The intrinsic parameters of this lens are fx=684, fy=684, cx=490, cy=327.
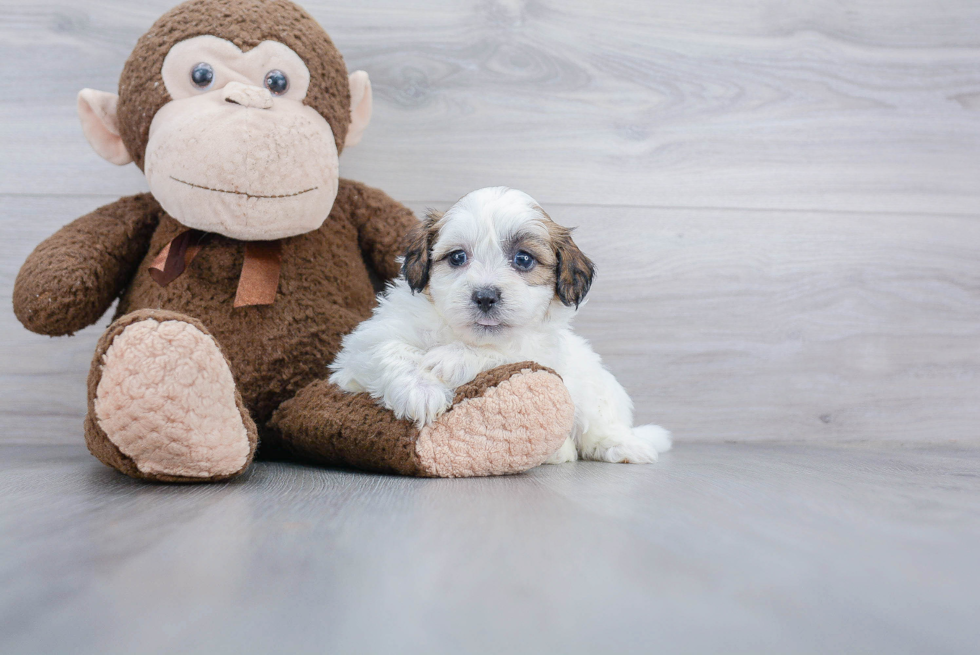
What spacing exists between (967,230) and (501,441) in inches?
59.4

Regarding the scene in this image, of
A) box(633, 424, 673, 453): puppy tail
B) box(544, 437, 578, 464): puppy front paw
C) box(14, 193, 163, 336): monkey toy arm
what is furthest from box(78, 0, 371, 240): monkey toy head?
box(633, 424, 673, 453): puppy tail

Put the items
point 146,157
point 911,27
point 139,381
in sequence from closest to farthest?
point 139,381, point 146,157, point 911,27

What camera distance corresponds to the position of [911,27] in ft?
5.80

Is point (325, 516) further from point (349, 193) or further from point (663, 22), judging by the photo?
point (663, 22)

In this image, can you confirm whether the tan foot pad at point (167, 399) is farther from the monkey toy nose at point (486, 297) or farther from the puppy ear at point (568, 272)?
the puppy ear at point (568, 272)

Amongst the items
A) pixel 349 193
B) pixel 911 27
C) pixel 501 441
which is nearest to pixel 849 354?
pixel 911 27

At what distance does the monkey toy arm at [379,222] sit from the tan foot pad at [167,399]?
1.81 ft

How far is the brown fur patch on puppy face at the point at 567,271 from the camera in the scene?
3.85 ft

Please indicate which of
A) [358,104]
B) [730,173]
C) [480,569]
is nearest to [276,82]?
[358,104]

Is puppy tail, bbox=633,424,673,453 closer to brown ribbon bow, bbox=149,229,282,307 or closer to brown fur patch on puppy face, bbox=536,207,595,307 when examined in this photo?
brown fur patch on puppy face, bbox=536,207,595,307

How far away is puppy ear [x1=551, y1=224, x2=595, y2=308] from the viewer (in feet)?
3.85

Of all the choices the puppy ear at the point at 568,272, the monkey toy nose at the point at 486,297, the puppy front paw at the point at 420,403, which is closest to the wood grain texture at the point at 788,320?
the puppy ear at the point at 568,272

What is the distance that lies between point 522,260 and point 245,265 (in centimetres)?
51

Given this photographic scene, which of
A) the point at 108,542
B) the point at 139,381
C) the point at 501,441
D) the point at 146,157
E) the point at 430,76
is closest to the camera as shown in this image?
the point at 108,542
